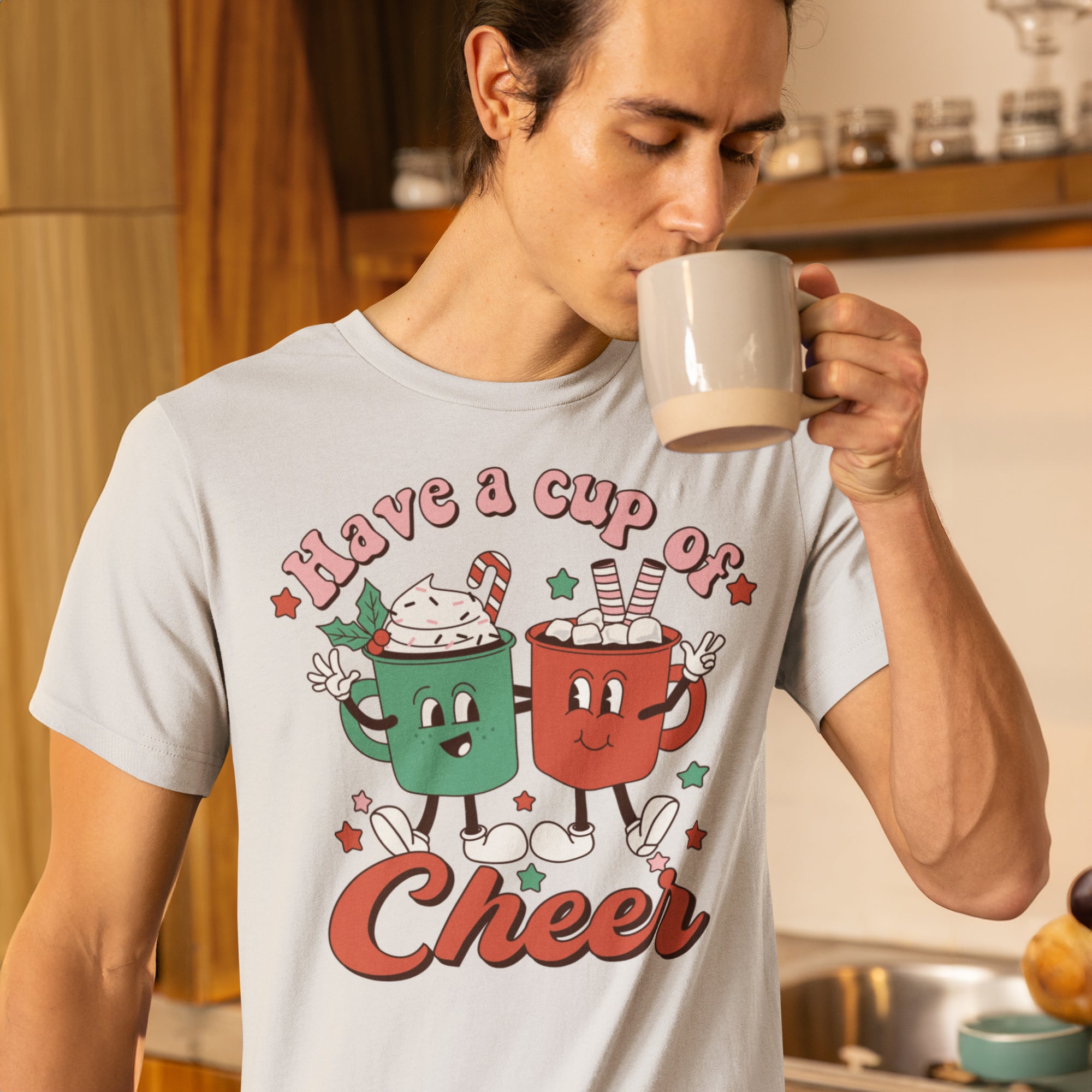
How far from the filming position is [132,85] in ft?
6.02

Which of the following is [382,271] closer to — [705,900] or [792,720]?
[792,720]

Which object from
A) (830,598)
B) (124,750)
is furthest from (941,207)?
(124,750)

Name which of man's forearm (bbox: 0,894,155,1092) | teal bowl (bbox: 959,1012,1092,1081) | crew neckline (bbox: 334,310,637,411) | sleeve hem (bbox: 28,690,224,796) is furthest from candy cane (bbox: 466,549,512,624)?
teal bowl (bbox: 959,1012,1092,1081)

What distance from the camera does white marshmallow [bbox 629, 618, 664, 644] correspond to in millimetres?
894

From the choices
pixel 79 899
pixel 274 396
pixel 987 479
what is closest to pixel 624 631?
pixel 274 396

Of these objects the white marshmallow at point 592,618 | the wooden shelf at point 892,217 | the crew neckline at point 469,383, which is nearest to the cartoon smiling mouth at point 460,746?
the white marshmallow at point 592,618

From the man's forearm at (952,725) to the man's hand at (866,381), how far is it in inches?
2.1

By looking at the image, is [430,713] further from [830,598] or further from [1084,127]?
[1084,127]

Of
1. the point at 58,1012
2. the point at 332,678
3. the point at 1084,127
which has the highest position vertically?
the point at 1084,127

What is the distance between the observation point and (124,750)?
2.81 ft

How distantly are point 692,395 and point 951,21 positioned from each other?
4.96 feet

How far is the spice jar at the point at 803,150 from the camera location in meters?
1.76

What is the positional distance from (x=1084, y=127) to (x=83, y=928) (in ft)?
4.67

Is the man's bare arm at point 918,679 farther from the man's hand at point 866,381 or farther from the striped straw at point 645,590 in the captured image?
the striped straw at point 645,590
